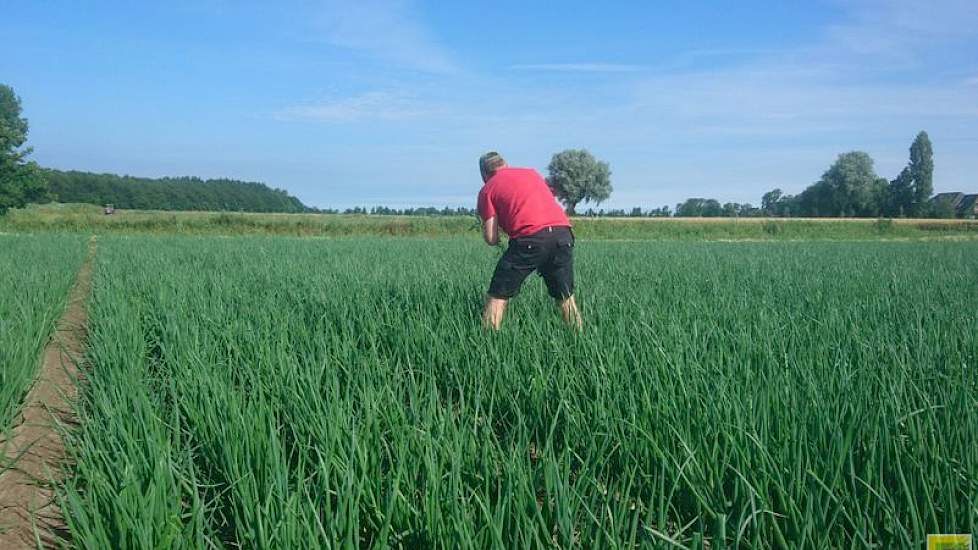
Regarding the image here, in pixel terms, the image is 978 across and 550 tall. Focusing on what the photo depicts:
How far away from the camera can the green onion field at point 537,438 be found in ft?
5.33

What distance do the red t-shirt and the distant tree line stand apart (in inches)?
2594

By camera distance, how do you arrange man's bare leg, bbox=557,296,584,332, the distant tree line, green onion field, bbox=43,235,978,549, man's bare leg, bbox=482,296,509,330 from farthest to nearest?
the distant tree line < man's bare leg, bbox=482,296,509,330 < man's bare leg, bbox=557,296,584,332 < green onion field, bbox=43,235,978,549

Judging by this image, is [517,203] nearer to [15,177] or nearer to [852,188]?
[15,177]

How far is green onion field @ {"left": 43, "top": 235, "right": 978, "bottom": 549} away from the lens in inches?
63.9

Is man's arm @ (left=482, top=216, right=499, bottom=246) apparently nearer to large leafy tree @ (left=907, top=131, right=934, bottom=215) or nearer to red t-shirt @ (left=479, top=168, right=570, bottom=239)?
red t-shirt @ (left=479, top=168, right=570, bottom=239)

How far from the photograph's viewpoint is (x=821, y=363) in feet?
9.56

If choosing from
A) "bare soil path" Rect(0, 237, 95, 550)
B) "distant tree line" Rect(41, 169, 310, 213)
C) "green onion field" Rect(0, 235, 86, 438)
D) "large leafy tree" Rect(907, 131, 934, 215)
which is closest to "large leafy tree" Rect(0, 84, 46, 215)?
"distant tree line" Rect(41, 169, 310, 213)

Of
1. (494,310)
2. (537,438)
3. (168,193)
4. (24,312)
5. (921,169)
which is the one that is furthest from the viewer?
(168,193)

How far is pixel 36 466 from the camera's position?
2889mm

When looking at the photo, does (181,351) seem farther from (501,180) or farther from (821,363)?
(821,363)

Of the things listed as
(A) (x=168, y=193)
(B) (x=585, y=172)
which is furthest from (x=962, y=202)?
(A) (x=168, y=193)

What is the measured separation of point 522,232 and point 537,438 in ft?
8.80

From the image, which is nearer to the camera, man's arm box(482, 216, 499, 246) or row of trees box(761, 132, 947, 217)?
man's arm box(482, 216, 499, 246)

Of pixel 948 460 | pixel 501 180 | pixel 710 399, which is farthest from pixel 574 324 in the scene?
pixel 948 460
